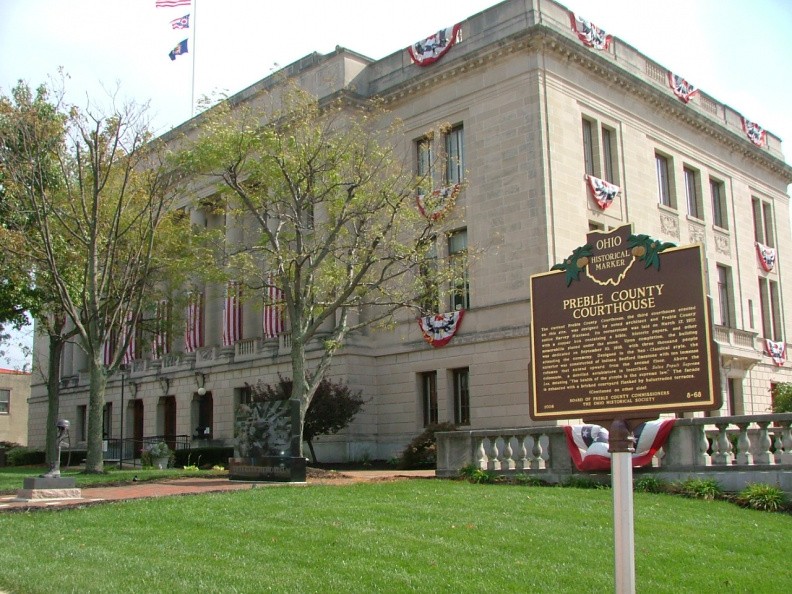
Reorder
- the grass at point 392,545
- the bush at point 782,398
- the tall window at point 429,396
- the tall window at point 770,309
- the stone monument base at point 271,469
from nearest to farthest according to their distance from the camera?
the grass at point 392,545
the stone monument base at point 271,469
the tall window at point 429,396
the bush at point 782,398
the tall window at point 770,309

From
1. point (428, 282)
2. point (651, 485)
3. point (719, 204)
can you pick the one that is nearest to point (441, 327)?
point (428, 282)

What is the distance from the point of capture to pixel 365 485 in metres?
17.6

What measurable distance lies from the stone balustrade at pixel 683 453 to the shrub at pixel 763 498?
0.33m

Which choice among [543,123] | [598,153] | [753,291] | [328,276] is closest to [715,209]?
[753,291]

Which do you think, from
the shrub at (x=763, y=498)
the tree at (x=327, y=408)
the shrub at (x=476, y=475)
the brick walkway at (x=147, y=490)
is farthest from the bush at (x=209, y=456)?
the shrub at (x=763, y=498)

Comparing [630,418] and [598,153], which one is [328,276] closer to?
[598,153]

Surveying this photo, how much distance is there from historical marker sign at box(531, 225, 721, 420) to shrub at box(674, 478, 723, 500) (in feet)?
28.6

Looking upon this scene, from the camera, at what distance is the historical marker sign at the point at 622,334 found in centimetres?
668

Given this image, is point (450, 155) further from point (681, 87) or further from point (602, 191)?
point (681, 87)

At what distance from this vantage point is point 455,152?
108 ft

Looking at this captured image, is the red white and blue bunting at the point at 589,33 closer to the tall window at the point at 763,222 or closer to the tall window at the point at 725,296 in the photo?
the tall window at the point at 725,296

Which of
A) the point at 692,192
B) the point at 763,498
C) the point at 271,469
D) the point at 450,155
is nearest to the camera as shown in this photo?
the point at 763,498

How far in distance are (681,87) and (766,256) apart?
9.78 m

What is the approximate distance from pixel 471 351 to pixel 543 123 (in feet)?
27.3
